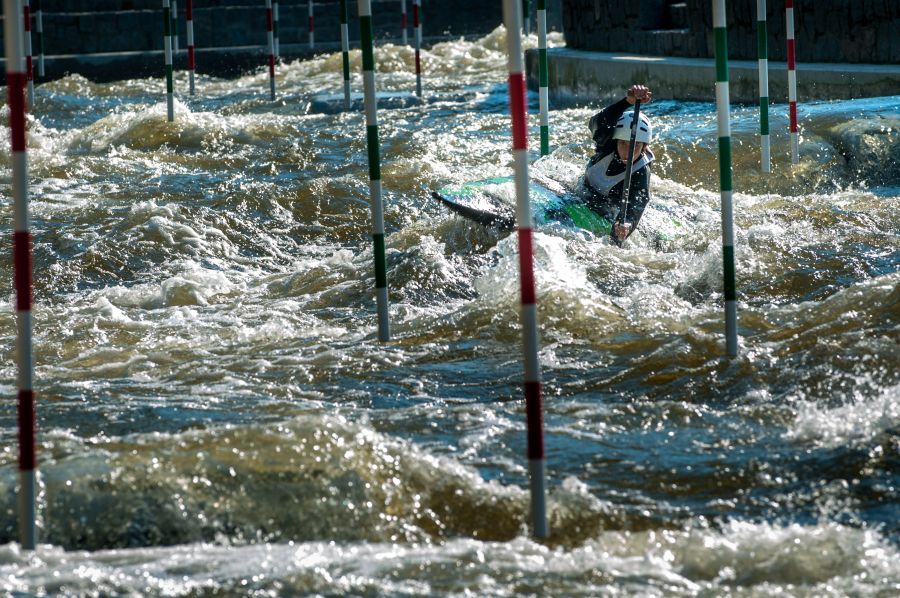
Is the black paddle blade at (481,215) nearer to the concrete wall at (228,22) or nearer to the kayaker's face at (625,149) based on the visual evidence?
the kayaker's face at (625,149)

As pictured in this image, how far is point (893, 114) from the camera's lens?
10.8 m

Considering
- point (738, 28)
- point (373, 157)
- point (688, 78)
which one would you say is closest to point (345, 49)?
point (688, 78)

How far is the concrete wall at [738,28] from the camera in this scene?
13.1 m

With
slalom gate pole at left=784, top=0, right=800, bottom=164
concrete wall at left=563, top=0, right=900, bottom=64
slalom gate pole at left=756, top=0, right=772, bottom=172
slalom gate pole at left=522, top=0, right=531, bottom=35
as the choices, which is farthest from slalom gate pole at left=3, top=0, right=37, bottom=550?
slalom gate pole at left=522, top=0, right=531, bottom=35

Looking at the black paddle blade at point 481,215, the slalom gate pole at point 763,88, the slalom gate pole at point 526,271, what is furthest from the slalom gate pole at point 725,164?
the slalom gate pole at point 763,88

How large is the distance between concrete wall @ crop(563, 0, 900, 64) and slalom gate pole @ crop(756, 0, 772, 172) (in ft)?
12.5

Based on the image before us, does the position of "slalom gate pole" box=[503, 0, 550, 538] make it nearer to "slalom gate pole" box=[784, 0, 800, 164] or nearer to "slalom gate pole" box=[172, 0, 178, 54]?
"slalom gate pole" box=[784, 0, 800, 164]

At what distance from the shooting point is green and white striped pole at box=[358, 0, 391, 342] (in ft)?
17.7

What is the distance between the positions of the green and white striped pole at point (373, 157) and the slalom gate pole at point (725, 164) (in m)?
1.35

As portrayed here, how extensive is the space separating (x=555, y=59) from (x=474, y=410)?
41.3 ft

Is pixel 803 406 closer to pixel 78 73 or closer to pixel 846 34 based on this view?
pixel 846 34

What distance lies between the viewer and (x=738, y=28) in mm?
14727

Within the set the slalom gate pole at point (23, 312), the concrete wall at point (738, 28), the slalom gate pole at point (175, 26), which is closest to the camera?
the slalom gate pole at point (23, 312)

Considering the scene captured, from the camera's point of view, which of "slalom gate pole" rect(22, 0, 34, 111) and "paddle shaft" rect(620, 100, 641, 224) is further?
"slalom gate pole" rect(22, 0, 34, 111)
